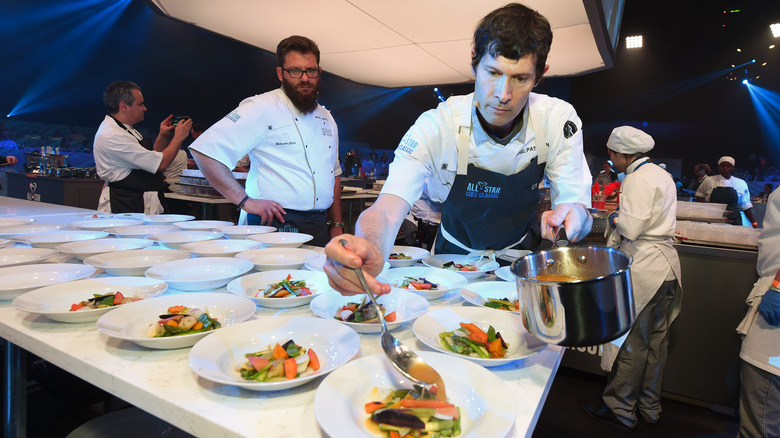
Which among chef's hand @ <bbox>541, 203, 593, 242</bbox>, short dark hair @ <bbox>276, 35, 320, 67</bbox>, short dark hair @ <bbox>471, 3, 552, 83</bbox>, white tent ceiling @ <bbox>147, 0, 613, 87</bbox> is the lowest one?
chef's hand @ <bbox>541, 203, 593, 242</bbox>

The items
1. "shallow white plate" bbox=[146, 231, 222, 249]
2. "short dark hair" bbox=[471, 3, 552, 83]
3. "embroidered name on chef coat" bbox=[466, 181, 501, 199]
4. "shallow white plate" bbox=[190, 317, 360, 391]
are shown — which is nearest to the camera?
"shallow white plate" bbox=[190, 317, 360, 391]

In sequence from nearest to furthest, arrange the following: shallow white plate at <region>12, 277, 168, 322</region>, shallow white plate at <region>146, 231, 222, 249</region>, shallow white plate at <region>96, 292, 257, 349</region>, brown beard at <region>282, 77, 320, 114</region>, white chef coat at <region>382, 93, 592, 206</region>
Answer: shallow white plate at <region>96, 292, 257, 349</region> → shallow white plate at <region>12, 277, 168, 322</region> → white chef coat at <region>382, 93, 592, 206</region> → shallow white plate at <region>146, 231, 222, 249</region> → brown beard at <region>282, 77, 320, 114</region>

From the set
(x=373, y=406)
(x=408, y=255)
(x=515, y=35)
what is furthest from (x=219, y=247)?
(x=515, y=35)

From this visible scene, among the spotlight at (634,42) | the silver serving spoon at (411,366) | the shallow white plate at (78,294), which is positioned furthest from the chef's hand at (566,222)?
the spotlight at (634,42)

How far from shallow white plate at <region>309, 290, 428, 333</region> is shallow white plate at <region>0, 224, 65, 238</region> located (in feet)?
5.80

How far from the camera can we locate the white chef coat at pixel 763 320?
1.92 m

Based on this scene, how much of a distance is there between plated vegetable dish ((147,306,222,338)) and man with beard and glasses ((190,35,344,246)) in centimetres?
148

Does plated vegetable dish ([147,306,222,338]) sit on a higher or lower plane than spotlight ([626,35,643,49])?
lower

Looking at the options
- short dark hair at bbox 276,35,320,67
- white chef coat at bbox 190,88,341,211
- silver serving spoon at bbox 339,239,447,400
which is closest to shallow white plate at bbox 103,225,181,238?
white chef coat at bbox 190,88,341,211

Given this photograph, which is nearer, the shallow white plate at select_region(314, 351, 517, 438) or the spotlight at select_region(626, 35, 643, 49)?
the shallow white plate at select_region(314, 351, 517, 438)

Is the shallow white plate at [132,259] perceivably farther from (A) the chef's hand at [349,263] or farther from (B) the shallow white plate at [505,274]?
(B) the shallow white plate at [505,274]

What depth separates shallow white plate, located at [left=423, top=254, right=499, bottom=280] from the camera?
153cm

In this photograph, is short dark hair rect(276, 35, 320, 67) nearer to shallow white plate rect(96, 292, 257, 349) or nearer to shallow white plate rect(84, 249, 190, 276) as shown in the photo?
shallow white plate rect(84, 249, 190, 276)

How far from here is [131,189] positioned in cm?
338
